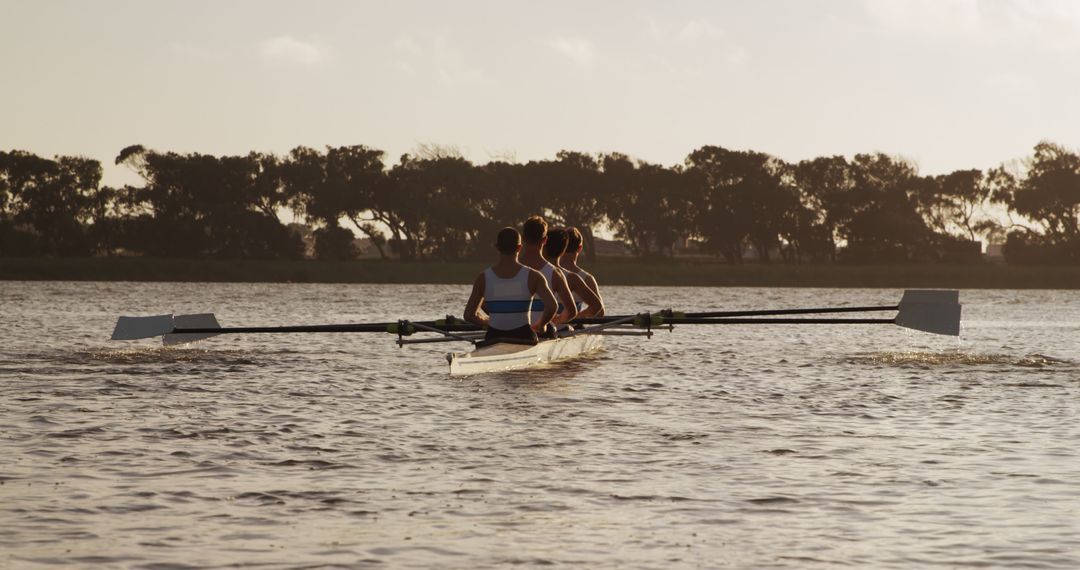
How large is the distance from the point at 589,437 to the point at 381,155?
322ft

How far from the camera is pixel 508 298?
18250 millimetres

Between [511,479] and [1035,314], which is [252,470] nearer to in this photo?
[511,479]

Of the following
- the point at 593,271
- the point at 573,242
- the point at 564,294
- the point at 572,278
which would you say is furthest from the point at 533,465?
the point at 593,271

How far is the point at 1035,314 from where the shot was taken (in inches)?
2068

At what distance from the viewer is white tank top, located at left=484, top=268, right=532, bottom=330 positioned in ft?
59.7

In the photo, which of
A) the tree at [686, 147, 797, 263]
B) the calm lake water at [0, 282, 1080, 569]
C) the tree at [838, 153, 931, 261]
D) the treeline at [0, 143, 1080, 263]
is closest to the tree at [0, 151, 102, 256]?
the treeline at [0, 143, 1080, 263]

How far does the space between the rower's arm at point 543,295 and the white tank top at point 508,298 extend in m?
0.08

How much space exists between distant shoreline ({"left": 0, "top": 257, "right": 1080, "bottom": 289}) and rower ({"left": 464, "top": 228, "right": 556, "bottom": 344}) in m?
78.6

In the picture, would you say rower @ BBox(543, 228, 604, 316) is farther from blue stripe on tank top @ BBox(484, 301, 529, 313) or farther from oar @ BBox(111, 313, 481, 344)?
blue stripe on tank top @ BBox(484, 301, 529, 313)

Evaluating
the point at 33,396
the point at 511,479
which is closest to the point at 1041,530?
the point at 511,479

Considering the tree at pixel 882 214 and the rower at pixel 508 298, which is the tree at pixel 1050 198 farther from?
the rower at pixel 508 298

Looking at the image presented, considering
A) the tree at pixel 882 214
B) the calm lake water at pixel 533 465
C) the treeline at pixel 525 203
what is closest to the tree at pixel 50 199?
the treeline at pixel 525 203

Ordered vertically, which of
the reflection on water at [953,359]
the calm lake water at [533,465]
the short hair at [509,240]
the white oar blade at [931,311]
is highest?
the short hair at [509,240]

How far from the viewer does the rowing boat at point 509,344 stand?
60.0 ft
